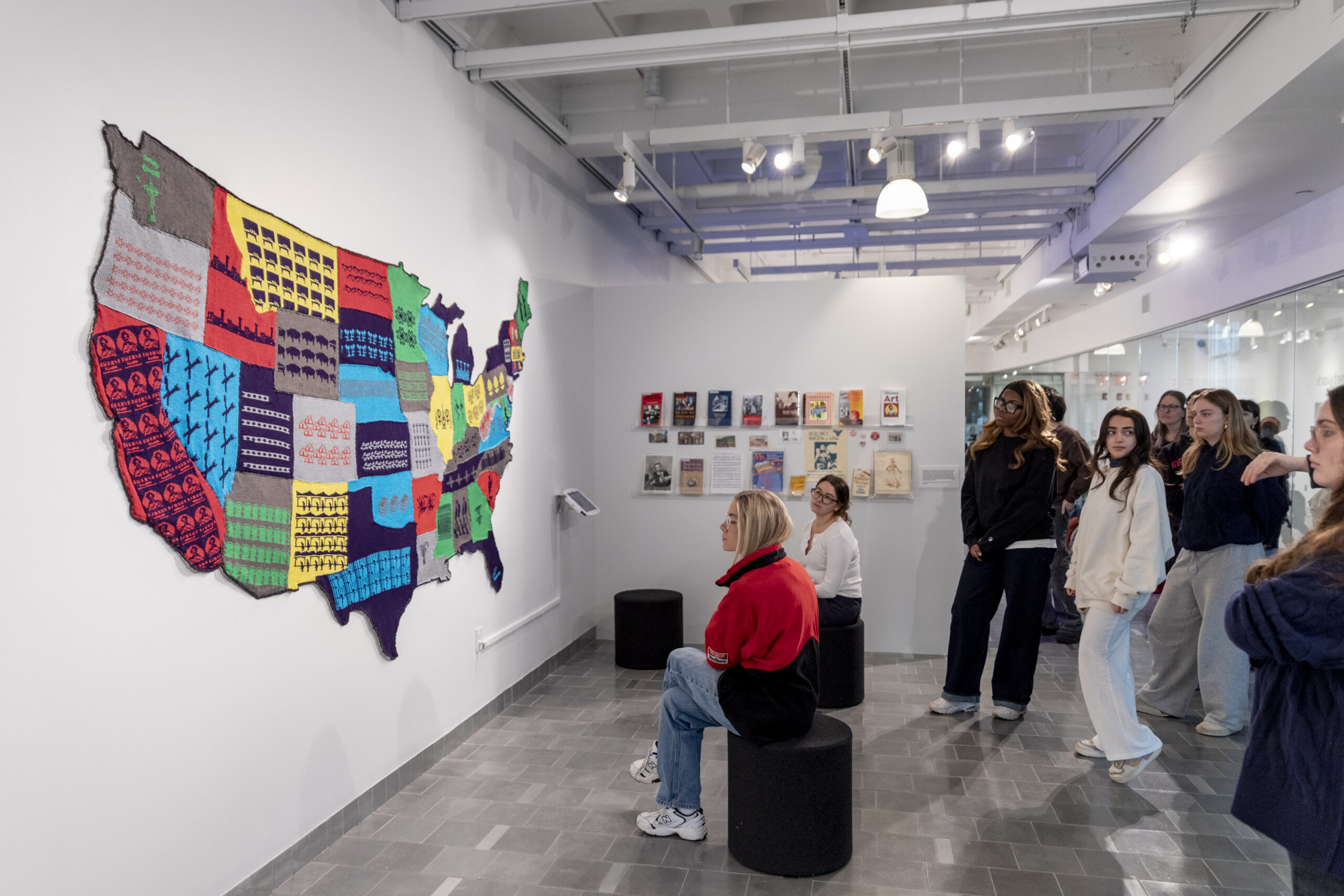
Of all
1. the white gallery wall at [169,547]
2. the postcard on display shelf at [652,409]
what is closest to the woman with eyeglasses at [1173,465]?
the postcard on display shelf at [652,409]

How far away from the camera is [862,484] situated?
5.89 meters

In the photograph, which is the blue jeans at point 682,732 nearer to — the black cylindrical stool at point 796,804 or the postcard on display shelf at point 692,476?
the black cylindrical stool at point 796,804

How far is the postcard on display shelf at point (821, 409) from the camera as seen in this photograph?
19.6 ft

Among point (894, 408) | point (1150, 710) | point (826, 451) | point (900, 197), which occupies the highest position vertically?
point (900, 197)

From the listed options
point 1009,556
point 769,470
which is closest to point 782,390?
point 769,470

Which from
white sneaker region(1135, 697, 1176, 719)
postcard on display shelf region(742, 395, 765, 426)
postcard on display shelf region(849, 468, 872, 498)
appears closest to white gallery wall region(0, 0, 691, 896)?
postcard on display shelf region(742, 395, 765, 426)

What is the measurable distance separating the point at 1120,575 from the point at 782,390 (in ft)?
9.31

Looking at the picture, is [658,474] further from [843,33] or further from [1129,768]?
[1129,768]

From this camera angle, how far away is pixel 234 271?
9.02ft

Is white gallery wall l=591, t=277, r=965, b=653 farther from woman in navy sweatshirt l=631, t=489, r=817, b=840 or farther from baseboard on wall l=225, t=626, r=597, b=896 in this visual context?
woman in navy sweatshirt l=631, t=489, r=817, b=840

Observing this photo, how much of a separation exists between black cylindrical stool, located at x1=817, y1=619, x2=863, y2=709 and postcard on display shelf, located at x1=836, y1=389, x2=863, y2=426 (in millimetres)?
1646

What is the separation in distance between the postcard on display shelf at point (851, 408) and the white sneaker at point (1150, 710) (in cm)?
239

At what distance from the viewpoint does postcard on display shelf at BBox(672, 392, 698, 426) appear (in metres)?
6.17

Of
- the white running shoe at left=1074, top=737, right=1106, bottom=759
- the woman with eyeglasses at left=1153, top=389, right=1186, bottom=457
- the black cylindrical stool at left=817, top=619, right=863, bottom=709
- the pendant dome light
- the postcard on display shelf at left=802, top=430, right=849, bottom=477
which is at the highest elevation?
the pendant dome light
